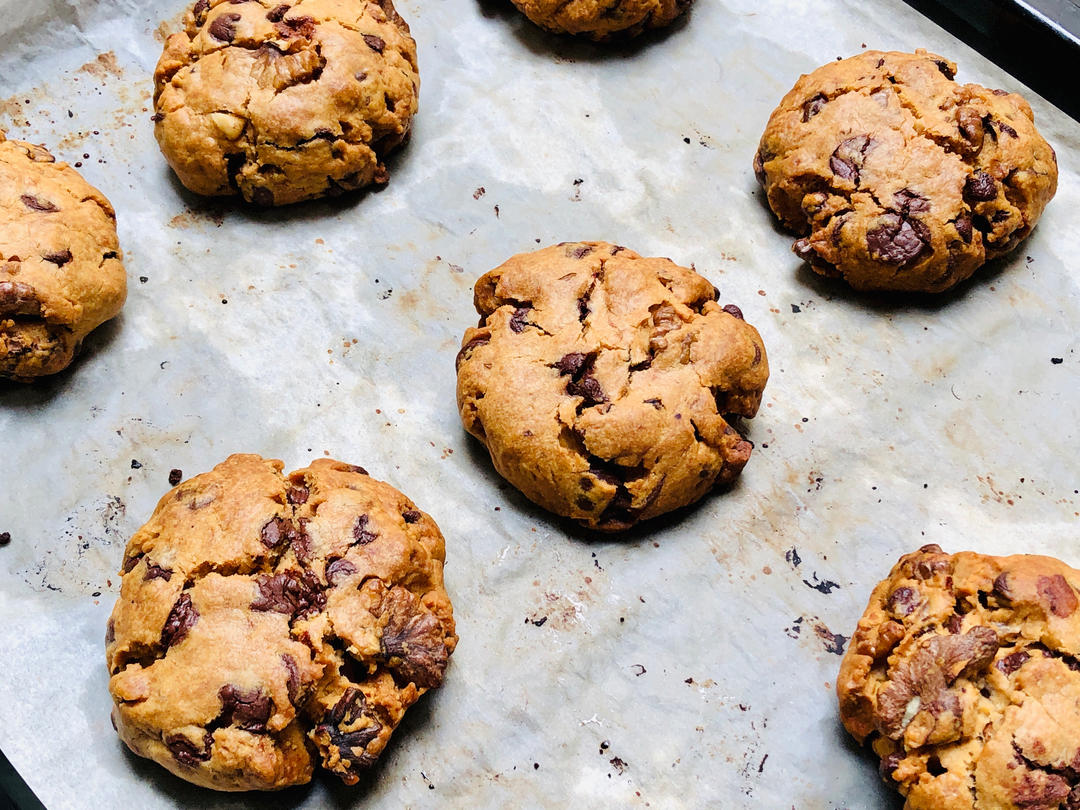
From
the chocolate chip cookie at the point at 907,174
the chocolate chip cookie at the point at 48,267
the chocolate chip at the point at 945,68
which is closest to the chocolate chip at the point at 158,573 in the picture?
the chocolate chip cookie at the point at 48,267

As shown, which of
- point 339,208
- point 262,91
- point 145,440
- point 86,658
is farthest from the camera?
point 339,208

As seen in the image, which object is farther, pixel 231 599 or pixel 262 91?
pixel 262 91

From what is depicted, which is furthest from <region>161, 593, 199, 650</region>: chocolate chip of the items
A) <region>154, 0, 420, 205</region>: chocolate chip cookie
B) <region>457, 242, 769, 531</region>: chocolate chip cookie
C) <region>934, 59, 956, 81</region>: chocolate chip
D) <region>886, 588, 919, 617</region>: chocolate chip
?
<region>934, 59, 956, 81</region>: chocolate chip

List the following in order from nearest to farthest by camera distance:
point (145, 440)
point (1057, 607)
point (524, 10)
→ point (1057, 607) → point (145, 440) → point (524, 10)

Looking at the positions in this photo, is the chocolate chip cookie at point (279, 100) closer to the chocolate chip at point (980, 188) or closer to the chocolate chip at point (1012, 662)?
the chocolate chip at point (980, 188)

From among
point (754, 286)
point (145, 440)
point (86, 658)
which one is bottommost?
point (86, 658)

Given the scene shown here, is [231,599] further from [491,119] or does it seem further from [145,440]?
[491,119]

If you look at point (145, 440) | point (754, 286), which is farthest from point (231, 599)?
point (754, 286)
